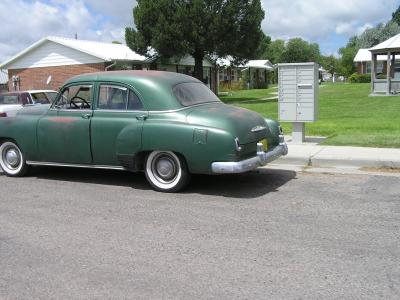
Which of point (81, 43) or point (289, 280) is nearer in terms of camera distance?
point (289, 280)

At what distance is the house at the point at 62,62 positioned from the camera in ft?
108

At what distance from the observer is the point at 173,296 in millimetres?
3906

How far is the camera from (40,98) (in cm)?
1711

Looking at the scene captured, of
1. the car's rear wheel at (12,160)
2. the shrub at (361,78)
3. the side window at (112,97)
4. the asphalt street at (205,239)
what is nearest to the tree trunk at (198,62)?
the car's rear wheel at (12,160)

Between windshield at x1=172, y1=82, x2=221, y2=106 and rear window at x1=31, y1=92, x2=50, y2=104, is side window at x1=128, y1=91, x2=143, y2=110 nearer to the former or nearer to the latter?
windshield at x1=172, y1=82, x2=221, y2=106

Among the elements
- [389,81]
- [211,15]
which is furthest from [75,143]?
[389,81]

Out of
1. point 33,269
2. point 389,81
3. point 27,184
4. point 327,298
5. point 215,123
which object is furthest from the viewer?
point 389,81

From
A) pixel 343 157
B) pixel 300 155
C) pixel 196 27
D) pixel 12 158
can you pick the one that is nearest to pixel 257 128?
pixel 300 155

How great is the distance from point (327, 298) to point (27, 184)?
564 centimetres

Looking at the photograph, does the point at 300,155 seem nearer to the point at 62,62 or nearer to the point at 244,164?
the point at 244,164

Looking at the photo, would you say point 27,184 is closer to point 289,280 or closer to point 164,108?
point 164,108

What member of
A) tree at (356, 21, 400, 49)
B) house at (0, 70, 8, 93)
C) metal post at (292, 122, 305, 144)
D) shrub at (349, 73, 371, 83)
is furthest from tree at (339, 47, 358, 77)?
metal post at (292, 122, 305, 144)

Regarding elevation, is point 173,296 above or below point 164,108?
below

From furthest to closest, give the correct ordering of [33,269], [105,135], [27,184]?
[27,184] < [105,135] < [33,269]
